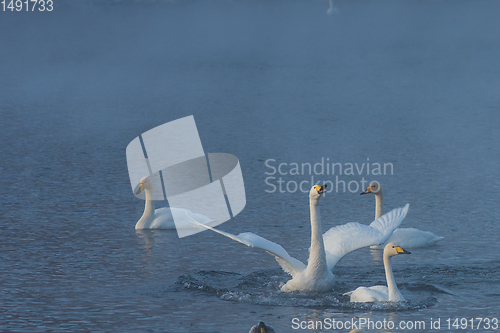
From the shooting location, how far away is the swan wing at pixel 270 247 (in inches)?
483

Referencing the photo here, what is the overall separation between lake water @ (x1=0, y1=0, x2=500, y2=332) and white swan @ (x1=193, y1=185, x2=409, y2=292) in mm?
288

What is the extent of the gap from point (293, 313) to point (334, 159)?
13.2 m

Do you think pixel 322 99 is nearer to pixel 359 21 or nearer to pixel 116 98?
pixel 116 98

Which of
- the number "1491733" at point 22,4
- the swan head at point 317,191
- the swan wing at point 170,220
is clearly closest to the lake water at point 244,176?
the swan wing at point 170,220

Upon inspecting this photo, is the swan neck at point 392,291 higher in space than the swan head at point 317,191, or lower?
lower

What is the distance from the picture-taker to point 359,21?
9819 centimetres

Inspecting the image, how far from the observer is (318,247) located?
1301cm

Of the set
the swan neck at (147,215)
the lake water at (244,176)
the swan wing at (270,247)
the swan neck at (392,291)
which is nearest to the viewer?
the swan neck at (392,291)

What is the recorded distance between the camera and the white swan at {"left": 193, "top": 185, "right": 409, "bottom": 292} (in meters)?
12.6

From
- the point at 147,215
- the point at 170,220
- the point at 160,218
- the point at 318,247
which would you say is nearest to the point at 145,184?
the point at 147,215

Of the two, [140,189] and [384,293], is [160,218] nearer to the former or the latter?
[140,189]

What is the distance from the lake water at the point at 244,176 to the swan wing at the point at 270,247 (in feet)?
1.56

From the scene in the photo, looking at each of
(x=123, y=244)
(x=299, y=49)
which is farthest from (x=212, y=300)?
(x=299, y=49)

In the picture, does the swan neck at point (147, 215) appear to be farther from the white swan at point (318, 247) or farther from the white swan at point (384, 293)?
the white swan at point (384, 293)
